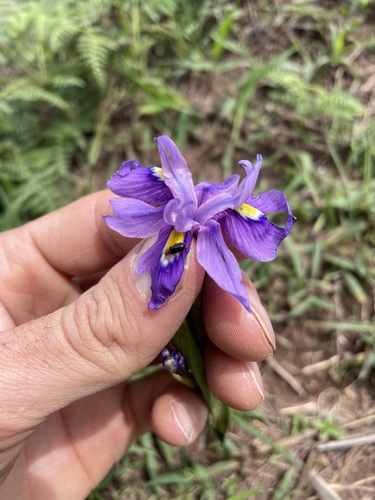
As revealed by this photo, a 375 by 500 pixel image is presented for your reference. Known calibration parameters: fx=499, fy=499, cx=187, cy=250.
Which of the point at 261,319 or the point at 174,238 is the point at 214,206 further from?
the point at 261,319

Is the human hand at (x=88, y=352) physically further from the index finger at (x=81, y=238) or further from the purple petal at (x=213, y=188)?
the purple petal at (x=213, y=188)

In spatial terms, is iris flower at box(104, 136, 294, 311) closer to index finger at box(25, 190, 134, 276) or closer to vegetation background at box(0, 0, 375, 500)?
index finger at box(25, 190, 134, 276)

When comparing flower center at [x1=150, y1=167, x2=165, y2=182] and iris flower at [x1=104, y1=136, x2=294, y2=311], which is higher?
flower center at [x1=150, y1=167, x2=165, y2=182]

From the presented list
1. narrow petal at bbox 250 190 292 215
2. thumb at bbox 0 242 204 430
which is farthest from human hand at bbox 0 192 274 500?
narrow petal at bbox 250 190 292 215

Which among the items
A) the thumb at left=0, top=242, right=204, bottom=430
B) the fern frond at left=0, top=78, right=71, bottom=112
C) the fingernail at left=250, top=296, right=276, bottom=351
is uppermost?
the fern frond at left=0, top=78, right=71, bottom=112

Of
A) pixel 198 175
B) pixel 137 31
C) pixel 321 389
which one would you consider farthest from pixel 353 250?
pixel 137 31

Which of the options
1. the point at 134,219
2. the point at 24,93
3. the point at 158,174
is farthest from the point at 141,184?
the point at 24,93

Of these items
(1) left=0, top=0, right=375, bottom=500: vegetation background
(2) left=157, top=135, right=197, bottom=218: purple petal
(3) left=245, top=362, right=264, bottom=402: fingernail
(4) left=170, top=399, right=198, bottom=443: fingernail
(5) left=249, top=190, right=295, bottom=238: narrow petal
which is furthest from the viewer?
(1) left=0, top=0, right=375, bottom=500: vegetation background

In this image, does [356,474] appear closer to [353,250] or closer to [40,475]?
[353,250]
